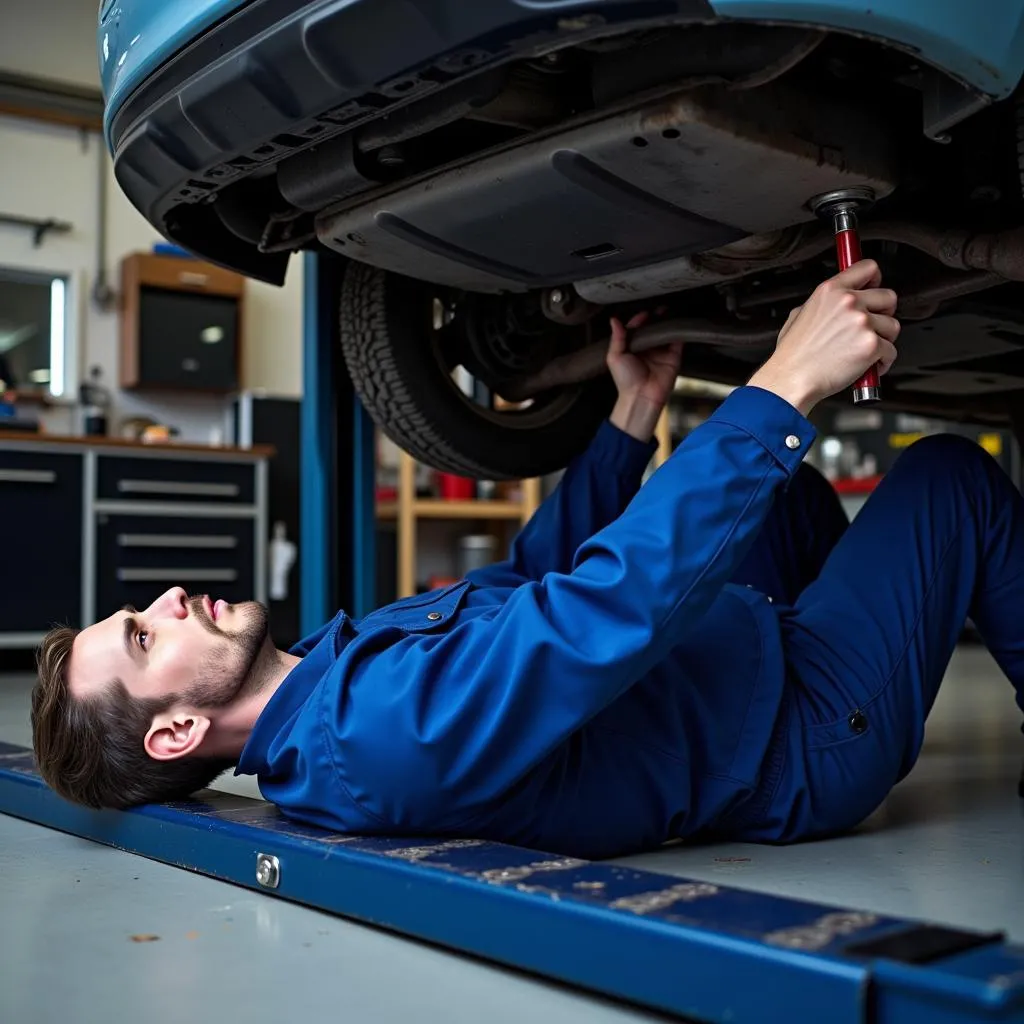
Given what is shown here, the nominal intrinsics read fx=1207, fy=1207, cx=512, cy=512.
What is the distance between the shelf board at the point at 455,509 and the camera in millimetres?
5723

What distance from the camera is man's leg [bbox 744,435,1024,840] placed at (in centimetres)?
118

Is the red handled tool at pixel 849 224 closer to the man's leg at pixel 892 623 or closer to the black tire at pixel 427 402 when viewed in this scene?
the man's leg at pixel 892 623

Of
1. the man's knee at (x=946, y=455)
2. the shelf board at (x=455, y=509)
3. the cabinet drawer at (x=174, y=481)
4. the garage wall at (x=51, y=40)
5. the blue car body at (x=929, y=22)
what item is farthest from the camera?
the shelf board at (x=455, y=509)

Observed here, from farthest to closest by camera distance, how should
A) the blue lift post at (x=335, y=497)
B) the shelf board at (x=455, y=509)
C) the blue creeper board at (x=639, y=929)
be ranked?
1. the shelf board at (x=455, y=509)
2. the blue lift post at (x=335, y=497)
3. the blue creeper board at (x=639, y=929)

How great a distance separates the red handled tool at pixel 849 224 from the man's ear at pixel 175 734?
715 mm

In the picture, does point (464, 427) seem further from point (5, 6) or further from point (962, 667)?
point (5, 6)

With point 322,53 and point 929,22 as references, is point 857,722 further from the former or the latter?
point 322,53

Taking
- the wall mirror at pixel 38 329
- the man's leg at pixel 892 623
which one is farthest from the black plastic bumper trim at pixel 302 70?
the wall mirror at pixel 38 329

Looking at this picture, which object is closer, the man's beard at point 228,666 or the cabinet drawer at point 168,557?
the man's beard at point 228,666

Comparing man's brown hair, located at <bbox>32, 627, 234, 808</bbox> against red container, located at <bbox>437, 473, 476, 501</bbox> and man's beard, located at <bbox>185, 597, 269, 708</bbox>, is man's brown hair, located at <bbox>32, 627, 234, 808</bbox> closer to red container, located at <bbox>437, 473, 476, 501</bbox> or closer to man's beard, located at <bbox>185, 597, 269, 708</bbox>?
man's beard, located at <bbox>185, 597, 269, 708</bbox>

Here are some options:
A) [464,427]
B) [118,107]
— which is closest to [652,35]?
[118,107]

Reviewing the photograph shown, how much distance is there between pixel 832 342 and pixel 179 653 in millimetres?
687

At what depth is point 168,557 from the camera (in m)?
4.87

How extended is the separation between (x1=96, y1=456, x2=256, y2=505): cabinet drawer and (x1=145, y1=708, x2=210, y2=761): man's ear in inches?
146
